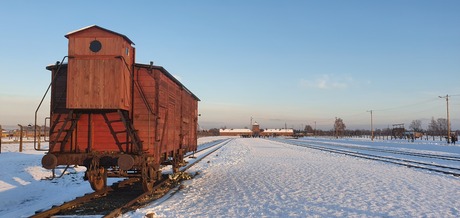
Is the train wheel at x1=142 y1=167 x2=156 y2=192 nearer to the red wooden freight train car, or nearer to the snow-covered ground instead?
the red wooden freight train car

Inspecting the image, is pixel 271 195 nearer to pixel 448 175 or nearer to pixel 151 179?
pixel 151 179

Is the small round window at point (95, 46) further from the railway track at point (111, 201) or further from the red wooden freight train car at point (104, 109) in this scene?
the railway track at point (111, 201)

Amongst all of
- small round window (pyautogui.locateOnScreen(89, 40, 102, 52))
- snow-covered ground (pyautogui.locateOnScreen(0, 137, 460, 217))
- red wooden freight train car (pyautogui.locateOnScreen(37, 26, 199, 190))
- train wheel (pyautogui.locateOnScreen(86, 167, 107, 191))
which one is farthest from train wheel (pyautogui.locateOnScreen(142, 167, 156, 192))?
small round window (pyautogui.locateOnScreen(89, 40, 102, 52))

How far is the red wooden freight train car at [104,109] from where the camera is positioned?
10039 millimetres

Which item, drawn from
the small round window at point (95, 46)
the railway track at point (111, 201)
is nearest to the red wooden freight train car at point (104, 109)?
the small round window at point (95, 46)

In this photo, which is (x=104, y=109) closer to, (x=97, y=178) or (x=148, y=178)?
(x=97, y=178)

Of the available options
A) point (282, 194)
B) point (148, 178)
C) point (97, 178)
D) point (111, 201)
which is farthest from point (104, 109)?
point (282, 194)

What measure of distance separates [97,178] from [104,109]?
222cm

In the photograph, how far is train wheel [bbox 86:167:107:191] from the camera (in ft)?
34.2

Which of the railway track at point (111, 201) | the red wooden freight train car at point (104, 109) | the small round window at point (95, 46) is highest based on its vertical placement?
the small round window at point (95, 46)

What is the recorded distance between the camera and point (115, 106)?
9961mm

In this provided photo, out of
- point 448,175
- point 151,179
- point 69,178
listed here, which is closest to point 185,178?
point 151,179

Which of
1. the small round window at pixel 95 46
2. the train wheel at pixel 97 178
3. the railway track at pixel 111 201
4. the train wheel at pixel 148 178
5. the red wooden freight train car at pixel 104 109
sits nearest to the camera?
the railway track at pixel 111 201

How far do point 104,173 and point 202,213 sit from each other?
3999mm
